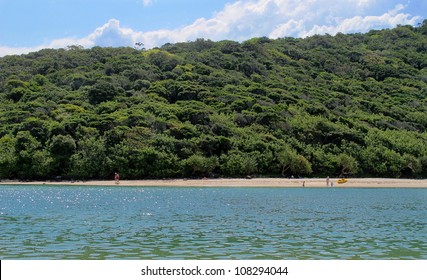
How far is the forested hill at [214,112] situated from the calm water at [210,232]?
3325 cm

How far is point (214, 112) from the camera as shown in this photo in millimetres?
82250

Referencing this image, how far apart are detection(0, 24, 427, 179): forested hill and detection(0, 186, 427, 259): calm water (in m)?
33.2

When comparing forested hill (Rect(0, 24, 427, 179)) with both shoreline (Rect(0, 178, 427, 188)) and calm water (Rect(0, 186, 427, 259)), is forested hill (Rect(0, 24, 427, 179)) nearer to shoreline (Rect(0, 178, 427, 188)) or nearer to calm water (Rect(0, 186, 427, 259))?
shoreline (Rect(0, 178, 427, 188))

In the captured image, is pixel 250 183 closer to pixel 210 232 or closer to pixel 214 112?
pixel 214 112

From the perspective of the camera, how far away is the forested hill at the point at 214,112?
6562 centimetres

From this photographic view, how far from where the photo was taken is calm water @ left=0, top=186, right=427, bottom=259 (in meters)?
17.0

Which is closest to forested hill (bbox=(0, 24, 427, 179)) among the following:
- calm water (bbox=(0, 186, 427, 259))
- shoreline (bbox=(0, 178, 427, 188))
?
shoreline (bbox=(0, 178, 427, 188))

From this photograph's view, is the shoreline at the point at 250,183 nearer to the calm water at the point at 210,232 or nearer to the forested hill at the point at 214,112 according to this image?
the forested hill at the point at 214,112

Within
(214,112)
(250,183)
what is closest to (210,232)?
(250,183)

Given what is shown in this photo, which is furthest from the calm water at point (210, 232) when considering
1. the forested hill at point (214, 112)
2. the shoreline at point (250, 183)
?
the forested hill at point (214, 112)

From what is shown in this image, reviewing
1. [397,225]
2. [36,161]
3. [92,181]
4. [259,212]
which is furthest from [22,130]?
[397,225]

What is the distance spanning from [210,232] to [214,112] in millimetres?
61565

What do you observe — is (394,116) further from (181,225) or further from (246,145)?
(181,225)

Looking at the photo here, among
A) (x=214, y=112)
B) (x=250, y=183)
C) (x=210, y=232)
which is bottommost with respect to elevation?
(x=210, y=232)
